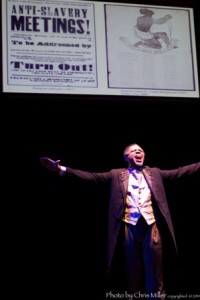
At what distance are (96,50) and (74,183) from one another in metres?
1.10

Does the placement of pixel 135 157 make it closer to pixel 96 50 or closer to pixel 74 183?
pixel 74 183

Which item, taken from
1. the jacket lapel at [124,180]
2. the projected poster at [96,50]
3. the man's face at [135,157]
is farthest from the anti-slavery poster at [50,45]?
Answer: the jacket lapel at [124,180]

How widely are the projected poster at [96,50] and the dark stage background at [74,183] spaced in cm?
11

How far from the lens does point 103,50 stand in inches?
165

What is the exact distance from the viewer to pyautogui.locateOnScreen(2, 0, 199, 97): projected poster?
4.04m

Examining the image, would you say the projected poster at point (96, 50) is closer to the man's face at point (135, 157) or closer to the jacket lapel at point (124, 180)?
the man's face at point (135, 157)

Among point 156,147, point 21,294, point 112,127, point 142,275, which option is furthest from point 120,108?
point 21,294

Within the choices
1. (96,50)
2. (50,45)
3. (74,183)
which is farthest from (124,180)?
(50,45)

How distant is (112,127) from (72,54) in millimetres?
733

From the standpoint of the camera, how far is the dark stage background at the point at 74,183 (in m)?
4.07

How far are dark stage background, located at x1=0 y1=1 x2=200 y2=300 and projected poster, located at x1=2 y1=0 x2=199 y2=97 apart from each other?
0.11 metres

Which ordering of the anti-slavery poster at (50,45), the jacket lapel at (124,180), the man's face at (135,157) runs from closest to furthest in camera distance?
the jacket lapel at (124,180) < the man's face at (135,157) < the anti-slavery poster at (50,45)

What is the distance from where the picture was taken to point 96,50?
4.17m

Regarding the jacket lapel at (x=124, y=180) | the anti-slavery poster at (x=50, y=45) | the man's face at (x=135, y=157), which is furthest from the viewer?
the anti-slavery poster at (x=50, y=45)
